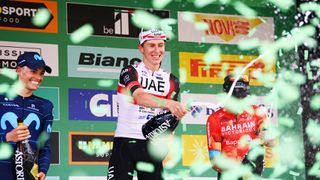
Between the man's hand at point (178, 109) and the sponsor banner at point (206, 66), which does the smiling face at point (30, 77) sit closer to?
the man's hand at point (178, 109)

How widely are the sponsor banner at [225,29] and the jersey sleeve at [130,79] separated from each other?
1.69 m

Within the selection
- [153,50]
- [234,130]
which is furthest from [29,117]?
[234,130]

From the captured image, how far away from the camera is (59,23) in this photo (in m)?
6.95

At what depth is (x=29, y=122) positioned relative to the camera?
18.2ft

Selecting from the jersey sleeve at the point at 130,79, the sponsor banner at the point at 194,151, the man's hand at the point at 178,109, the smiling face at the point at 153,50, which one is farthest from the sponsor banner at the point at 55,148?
the man's hand at the point at 178,109

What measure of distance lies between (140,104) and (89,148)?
141cm

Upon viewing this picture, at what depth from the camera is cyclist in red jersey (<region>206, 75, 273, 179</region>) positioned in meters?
6.05

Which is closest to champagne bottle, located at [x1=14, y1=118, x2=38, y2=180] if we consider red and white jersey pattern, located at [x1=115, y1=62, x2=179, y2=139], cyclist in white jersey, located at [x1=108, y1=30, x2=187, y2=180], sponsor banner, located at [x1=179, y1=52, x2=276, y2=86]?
cyclist in white jersey, located at [x1=108, y1=30, x2=187, y2=180]

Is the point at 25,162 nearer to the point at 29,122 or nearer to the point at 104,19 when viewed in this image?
the point at 29,122

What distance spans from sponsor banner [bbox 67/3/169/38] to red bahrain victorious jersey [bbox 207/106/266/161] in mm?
1378

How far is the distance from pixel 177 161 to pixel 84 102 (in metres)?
0.92

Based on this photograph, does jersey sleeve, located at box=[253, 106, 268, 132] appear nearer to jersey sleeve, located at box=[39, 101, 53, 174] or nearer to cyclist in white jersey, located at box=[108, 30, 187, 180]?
cyclist in white jersey, located at box=[108, 30, 187, 180]

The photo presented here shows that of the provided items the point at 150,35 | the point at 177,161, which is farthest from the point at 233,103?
the point at 177,161

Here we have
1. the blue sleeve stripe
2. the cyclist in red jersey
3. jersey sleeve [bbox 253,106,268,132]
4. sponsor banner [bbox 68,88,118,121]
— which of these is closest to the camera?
the blue sleeve stripe
